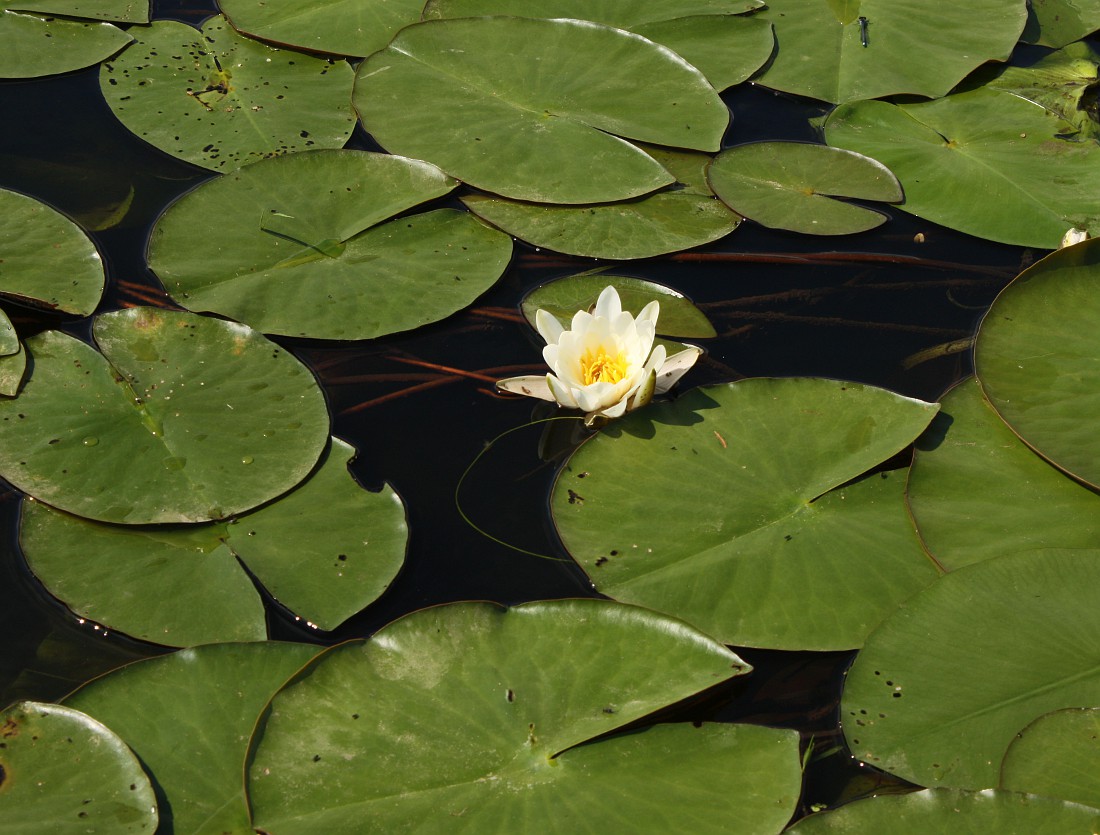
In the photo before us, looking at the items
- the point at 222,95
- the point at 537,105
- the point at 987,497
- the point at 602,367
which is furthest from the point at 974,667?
the point at 222,95

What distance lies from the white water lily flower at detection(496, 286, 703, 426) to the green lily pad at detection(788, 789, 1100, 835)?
1.26 meters

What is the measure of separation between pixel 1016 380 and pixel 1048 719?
44.5 inches

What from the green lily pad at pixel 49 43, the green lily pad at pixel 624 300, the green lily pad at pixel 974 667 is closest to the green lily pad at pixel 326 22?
the green lily pad at pixel 49 43

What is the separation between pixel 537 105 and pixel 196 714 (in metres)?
2.65

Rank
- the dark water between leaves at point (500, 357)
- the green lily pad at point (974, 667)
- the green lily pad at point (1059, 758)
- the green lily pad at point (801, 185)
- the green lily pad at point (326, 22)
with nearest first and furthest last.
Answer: the green lily pad at point (1059, 758) → the green lily pad at point (974, 667) → the dark water between leaves at point (500, 357) → the green lily pad at point (801, 185) → the green lily pad at point (326, 22)

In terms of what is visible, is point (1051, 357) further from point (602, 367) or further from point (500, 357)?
point (500, 357)

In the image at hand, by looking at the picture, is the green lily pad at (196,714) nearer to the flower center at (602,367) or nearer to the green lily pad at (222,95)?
the flower center at (602,367)

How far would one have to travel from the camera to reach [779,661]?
244 centimetres

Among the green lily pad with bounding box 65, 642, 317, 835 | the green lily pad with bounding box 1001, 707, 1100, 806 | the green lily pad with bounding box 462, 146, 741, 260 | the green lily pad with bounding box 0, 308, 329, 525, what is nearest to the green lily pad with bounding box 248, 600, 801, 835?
the green lily pad with bounding box 65, 642, 317, 835

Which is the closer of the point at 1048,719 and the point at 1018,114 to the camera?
the point at 1048,719

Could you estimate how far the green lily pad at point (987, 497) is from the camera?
2.57 metres

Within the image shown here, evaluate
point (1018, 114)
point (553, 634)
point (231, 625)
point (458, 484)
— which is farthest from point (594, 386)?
point (1018, 114)

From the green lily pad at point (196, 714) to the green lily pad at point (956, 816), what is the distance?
1209 millimetres

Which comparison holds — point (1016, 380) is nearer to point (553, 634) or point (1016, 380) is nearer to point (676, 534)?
point (676, 534)
